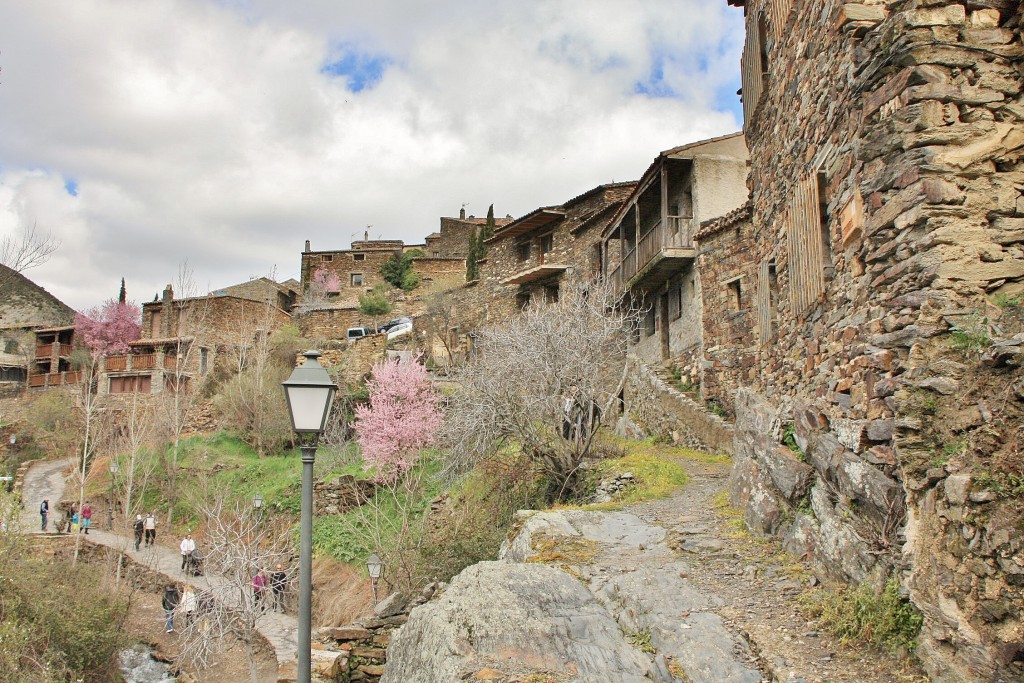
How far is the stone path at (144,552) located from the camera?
52.4 feet

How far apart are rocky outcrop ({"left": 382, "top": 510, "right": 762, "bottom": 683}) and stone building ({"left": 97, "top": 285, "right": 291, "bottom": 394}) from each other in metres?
29.1

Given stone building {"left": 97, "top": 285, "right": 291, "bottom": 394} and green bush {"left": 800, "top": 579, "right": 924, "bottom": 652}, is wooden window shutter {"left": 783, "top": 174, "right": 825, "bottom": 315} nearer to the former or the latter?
green bush {"left": 800, "top": 579, "right": 924, "bottom": 652}

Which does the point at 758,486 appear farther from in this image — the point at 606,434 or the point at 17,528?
the point at 17,528

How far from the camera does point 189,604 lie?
16.1 meters

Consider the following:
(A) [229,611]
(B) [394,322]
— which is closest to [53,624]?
(A) [229,611]

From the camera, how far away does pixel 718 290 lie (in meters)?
17.6

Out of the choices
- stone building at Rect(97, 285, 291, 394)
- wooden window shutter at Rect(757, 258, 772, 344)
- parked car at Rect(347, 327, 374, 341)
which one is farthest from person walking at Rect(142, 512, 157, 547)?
wooden window shutter at Rect(757, 258, 772, 344)

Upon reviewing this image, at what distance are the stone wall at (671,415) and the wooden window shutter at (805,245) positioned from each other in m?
7.62

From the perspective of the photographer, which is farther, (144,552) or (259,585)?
(144,552)

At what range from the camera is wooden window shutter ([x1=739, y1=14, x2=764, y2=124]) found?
979cm

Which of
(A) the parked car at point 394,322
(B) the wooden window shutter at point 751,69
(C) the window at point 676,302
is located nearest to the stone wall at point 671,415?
(C) the window at point 676,302

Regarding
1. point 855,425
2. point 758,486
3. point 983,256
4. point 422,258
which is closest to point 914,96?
point 983,256

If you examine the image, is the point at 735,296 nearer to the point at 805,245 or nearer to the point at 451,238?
the point at 805,245

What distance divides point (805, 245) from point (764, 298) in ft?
6.87
